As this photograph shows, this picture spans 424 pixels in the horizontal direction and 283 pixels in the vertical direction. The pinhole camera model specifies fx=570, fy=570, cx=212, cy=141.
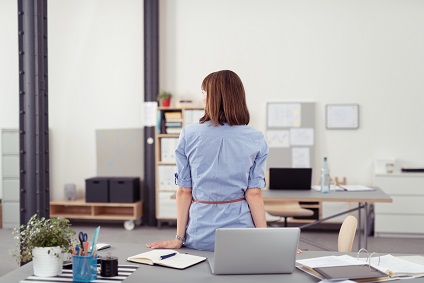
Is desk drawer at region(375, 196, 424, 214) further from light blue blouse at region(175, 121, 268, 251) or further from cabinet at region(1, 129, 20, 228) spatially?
light blue blouse at region(175, 121, 268, 251)

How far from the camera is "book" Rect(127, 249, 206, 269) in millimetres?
2295

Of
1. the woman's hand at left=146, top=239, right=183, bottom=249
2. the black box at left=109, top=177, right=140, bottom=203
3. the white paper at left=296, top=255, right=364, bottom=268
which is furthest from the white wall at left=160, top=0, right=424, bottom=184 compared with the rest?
the white paper at left=296, top=255, right=364, bottom=268

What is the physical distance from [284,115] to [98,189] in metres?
2.52

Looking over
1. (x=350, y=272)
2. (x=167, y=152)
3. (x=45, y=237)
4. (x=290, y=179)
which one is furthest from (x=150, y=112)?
(x=350, y=272)

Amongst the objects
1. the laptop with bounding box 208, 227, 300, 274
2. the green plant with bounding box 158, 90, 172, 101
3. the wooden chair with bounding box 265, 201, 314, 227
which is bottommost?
the wooden chair with bounding box 265, 201, 314, 227

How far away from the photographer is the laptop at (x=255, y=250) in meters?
2.11

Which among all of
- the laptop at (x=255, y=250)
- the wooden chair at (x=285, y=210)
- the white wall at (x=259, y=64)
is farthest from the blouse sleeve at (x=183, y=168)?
the white wall at (x=259, y=64)

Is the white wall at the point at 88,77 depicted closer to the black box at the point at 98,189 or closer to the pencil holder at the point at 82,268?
the black box at the point at 98,189

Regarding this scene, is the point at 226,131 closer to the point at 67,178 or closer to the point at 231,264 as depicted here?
the point at 231,264

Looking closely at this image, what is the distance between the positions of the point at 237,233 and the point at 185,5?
5.68 meters

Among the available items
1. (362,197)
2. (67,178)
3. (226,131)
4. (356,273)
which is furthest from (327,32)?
(356,273)

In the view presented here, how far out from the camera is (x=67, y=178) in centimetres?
763

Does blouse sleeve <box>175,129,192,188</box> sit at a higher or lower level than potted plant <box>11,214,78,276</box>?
higher

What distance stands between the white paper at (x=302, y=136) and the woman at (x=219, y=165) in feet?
14.8
